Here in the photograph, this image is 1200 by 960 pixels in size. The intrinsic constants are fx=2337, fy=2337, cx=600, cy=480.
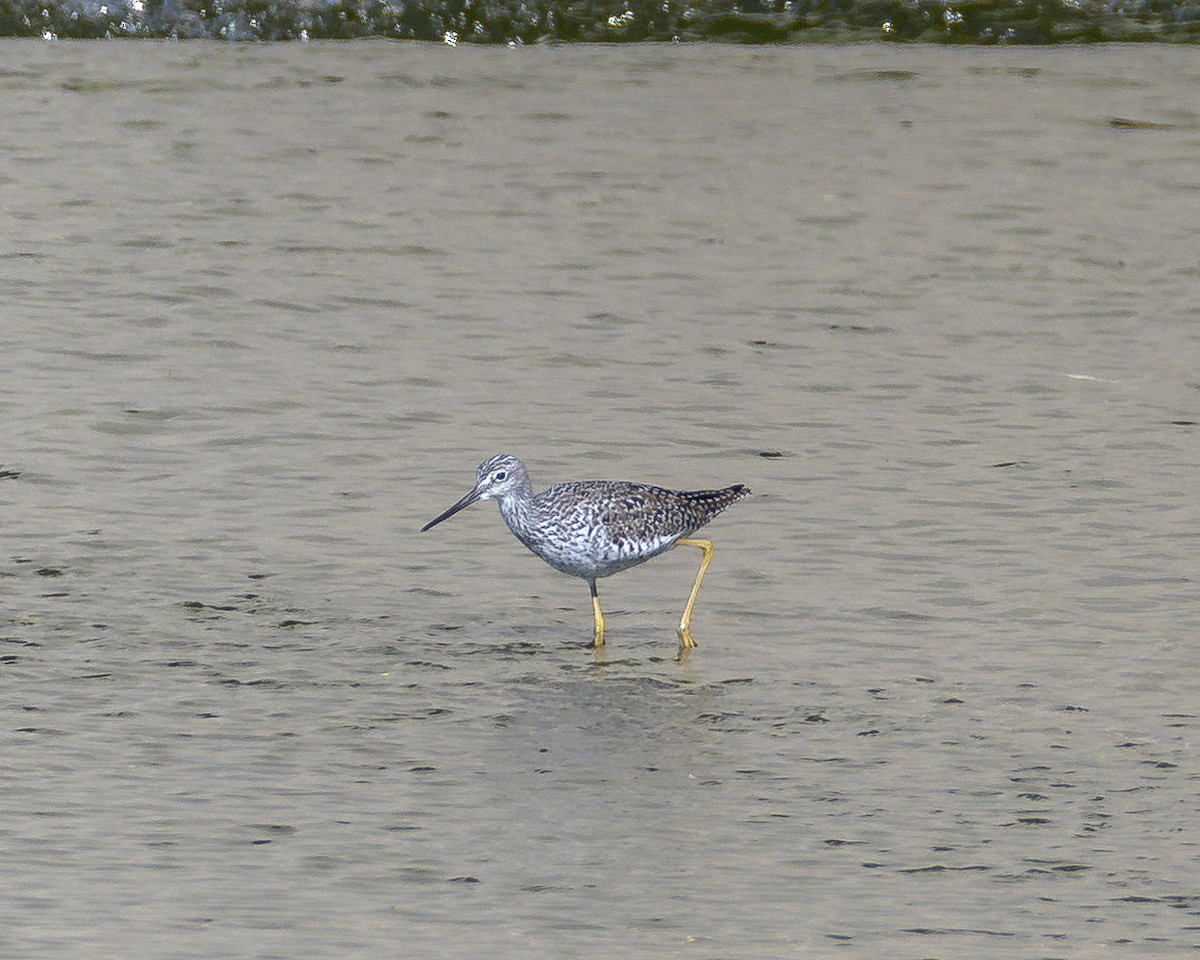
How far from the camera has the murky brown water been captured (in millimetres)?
7586

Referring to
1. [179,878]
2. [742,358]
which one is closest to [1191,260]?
[742,358]

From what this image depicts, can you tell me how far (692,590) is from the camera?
10750mm

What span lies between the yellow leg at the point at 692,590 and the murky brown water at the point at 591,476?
10 centimetres

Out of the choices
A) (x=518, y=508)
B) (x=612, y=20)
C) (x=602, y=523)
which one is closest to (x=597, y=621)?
(x=602, y=523)

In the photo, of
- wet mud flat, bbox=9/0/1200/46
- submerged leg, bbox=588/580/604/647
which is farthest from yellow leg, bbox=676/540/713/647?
wet mud flat, bbox=9/0/1200/46

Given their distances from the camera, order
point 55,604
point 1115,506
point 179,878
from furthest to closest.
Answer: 1. point 1115,506
2. point 55,604
3. point 179,878

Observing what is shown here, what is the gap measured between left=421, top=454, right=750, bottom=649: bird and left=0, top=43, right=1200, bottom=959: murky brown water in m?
0.29

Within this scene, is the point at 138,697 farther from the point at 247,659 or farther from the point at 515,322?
the point at 515,322

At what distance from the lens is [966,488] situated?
12.2 m

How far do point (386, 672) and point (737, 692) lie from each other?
4.73 ft

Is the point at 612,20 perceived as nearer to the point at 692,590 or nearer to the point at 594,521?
the point at 692,590

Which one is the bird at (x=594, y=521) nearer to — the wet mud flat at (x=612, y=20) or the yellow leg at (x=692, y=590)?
the yellow leg at (x=692, y=590)

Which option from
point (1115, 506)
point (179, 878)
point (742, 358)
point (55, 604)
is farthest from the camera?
point (742, 358)

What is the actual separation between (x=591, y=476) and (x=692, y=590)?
1.65m
